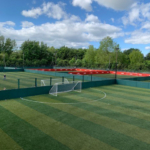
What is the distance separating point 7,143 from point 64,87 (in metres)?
12.8

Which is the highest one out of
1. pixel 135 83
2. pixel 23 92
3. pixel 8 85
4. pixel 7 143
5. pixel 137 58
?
pixel 137 58

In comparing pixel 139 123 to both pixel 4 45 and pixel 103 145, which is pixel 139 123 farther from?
pixel 4 45

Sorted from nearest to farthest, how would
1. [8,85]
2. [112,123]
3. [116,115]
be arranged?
[112,123] < [116,115] < [8,85]

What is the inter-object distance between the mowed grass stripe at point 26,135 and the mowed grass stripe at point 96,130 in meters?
1.95

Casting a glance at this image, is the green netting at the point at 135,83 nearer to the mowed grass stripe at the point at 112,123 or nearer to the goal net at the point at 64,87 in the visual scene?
the goal net at the point at 64,87

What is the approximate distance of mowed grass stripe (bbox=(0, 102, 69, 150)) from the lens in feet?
23.2

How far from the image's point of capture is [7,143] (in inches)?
287

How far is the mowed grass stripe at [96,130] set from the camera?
24.2ft

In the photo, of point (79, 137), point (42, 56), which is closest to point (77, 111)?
point (79, 137)

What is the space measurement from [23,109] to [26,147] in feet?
19.0

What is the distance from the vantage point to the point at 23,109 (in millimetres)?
12391

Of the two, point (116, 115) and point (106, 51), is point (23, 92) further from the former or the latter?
point (106, 51)

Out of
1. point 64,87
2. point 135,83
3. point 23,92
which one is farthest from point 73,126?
point 135,83

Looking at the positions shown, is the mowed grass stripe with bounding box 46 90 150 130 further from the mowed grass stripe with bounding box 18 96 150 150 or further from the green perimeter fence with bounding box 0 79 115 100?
the green perimeter fence with bounding box 0 79 115 100
